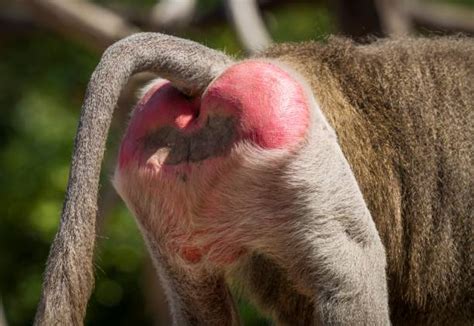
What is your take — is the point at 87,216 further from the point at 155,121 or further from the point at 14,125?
the point at 14,125

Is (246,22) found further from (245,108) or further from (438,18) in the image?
(245,108)

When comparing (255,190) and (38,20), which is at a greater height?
(38,20)

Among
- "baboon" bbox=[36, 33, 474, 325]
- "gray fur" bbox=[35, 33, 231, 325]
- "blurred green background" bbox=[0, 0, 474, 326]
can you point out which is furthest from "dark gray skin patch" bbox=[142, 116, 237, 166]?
"blurred green background" bbox=[0, 0, 474, 326]

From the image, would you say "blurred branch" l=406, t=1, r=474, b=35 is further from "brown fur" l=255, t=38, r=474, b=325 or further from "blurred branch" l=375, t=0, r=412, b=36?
"brown fur" l=255, t=38, r=474, b=325

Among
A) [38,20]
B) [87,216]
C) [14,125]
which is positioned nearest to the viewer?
[87,216]

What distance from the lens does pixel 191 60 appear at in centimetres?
361

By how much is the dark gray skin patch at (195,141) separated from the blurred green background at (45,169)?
4715 millimetres

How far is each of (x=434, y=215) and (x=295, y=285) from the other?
0.67 meters

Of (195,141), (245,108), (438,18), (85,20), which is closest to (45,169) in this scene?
(85,20)

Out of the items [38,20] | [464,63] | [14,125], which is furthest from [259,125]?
[14,125]

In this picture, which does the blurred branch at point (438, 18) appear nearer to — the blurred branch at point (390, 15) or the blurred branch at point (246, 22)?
the blurred branch at point (390, 15)

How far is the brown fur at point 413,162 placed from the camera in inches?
154

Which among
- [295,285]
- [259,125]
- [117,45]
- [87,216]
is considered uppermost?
[117,45]

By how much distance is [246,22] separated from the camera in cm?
617
